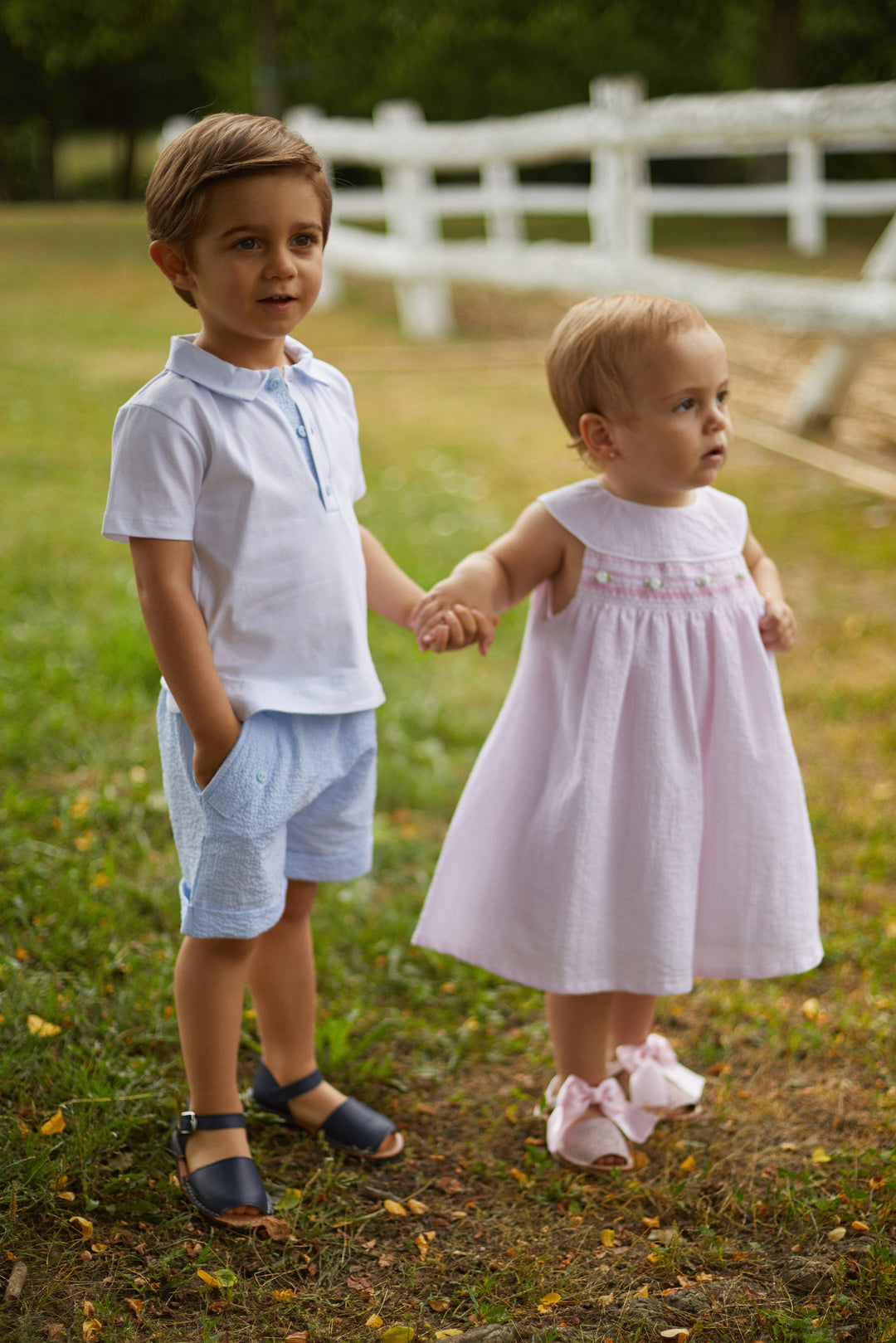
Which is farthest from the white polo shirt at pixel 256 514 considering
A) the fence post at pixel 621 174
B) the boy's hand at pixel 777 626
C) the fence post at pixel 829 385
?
the fence post at pixel 621 174

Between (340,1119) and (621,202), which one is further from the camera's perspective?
(621,202)

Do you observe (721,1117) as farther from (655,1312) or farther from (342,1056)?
(342,1056)

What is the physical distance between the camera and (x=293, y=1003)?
2090mm

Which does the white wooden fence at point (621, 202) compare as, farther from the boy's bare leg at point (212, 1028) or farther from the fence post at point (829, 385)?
the boy's bare leg at point (212, 1028)

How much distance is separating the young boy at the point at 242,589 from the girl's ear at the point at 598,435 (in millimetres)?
335

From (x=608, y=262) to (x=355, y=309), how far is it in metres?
4.99

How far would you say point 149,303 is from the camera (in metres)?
11.1

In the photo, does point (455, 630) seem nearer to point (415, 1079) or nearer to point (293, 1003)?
point (293, 1003)

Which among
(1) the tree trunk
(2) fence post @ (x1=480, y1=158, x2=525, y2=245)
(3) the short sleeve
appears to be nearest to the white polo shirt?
(3) the short sleeve

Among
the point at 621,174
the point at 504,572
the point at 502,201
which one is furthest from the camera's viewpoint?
the point at 502,201

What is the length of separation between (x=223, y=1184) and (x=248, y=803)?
613 millimetres

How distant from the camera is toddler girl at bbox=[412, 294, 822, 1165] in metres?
1.89

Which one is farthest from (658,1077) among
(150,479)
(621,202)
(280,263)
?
(621,202)

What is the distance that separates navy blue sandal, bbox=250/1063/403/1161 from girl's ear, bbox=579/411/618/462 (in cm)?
115
